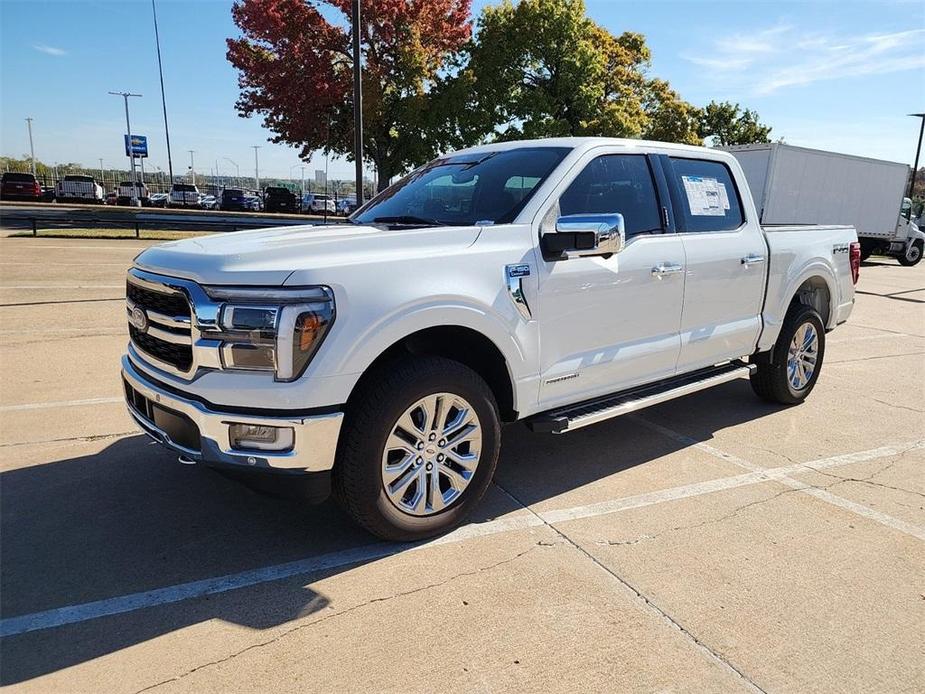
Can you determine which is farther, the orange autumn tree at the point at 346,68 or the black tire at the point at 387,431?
the orange autumn tree at the point at 346,68

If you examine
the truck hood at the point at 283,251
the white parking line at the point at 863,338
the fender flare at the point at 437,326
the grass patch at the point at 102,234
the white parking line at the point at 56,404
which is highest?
the truck hood at the point at 283,251

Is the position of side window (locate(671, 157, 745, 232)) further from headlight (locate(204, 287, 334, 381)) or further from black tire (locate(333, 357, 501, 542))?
headlight (locate(204, 287, 334, 381))

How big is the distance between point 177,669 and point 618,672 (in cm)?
158

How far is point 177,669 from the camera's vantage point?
2.40 metres

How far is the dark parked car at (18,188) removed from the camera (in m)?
39.0

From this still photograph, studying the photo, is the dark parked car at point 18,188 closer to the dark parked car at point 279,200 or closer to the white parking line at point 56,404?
the dark parked car at point 279,200

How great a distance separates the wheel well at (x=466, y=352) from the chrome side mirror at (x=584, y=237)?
2.00 ft

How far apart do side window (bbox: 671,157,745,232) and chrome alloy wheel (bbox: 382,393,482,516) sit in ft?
7.18

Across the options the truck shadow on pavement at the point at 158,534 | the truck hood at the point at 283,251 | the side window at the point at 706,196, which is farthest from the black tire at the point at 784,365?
the truck hood at the point at 283,251

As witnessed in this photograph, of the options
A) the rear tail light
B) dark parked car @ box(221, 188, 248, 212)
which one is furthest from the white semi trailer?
dark parked car @ box(221, 188, 248, 212)

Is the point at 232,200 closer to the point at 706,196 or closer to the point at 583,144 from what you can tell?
the point at 706,196

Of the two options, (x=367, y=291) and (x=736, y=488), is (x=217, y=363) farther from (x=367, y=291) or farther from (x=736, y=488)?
(x=736, y=488)

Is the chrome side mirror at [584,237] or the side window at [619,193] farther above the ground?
the side window at [619,193]

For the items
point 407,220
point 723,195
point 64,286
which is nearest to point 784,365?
point 723,195
